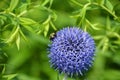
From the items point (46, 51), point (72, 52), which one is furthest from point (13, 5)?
point (46, 51)

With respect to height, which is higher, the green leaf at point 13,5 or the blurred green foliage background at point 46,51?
the green leaf at point 13,5

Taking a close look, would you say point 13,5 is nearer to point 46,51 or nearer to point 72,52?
point 72,52

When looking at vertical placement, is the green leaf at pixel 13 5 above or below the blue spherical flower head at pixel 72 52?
above

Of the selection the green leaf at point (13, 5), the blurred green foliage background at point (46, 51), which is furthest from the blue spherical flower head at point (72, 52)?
the blurred green foliage background at point (46, 51)

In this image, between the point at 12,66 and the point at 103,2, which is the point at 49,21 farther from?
the point at 12,66

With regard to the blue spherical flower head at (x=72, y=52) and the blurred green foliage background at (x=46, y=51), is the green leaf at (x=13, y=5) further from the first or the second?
the blurred green foliage background at (x=46, y=51)

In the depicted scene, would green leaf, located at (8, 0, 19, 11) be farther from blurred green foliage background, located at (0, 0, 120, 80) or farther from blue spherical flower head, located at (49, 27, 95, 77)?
blurred green foliage background, located at (0, 0, 120, 80)

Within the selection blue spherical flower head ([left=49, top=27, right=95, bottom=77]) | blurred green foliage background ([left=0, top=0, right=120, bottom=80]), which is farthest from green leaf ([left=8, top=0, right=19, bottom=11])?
blurred green foliage background ([left=0, top=0, right=120, bottom=80])

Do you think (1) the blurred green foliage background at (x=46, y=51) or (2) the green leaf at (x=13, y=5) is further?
(1) the blurred green foliage background at (x=46, y=51)
